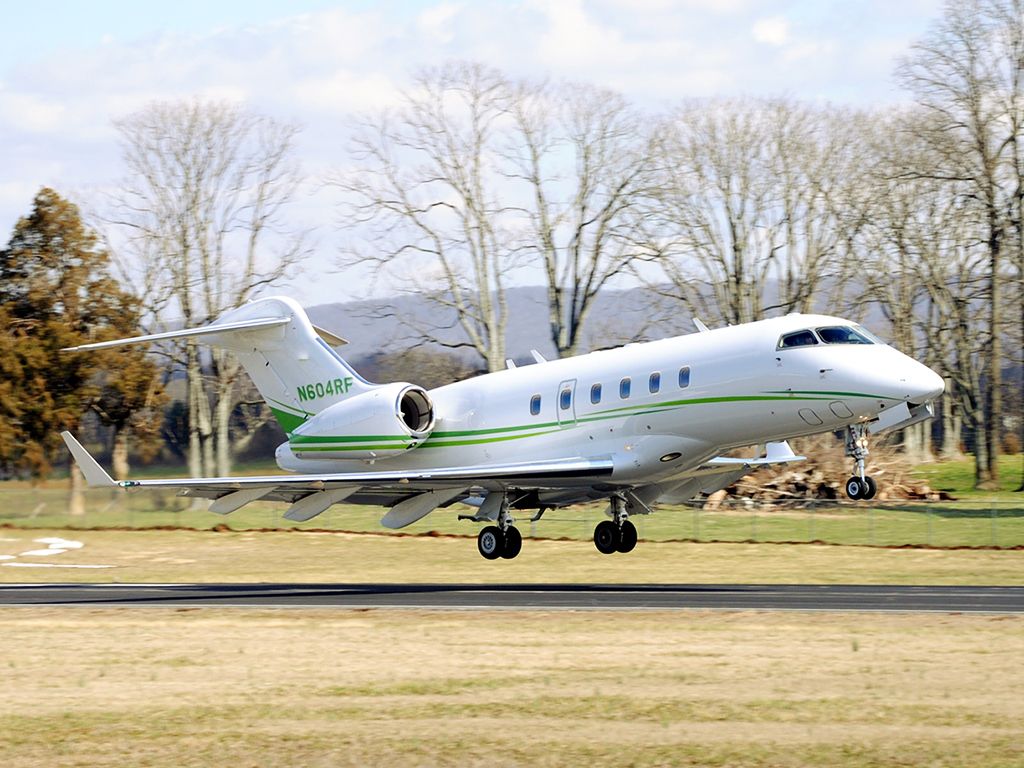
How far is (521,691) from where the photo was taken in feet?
48.9

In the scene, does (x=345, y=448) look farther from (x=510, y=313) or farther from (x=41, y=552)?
(x=510, y=313)

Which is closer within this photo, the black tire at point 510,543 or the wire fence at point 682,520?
the black tire at point 510,543

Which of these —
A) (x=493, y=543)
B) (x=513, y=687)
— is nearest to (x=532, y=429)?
(x=493, y=543)

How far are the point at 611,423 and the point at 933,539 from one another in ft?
48.4

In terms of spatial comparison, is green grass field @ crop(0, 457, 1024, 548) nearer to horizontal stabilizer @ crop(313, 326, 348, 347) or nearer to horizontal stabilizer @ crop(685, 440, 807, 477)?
A: horizontal stabilizer @ crop(313, 326, 348, 347)

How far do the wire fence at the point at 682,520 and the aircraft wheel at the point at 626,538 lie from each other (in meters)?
9.32

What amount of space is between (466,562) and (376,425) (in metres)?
6.42

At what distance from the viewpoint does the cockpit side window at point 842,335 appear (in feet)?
78.0

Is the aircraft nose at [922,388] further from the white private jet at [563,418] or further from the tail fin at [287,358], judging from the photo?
the tail fin at [287,358]

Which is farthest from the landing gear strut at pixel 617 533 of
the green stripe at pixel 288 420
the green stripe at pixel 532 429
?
the green stripe at pixel 288 420

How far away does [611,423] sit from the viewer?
26.0m

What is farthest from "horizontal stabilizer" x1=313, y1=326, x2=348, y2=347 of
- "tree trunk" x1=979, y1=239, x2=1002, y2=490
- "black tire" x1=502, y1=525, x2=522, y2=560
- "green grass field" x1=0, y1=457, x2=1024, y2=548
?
"tree trunk" x1=979, y1=239, x2=1002, y2=490

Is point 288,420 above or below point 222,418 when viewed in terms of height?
below

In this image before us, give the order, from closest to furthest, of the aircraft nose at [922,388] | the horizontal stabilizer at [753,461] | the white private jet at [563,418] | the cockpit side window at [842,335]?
1. the aircraft nose at [922,388]
2. the white private jet at [563,418]
3. the cockpit side window at [842,335]
4. the horizontal stabilizer at [753,461]
